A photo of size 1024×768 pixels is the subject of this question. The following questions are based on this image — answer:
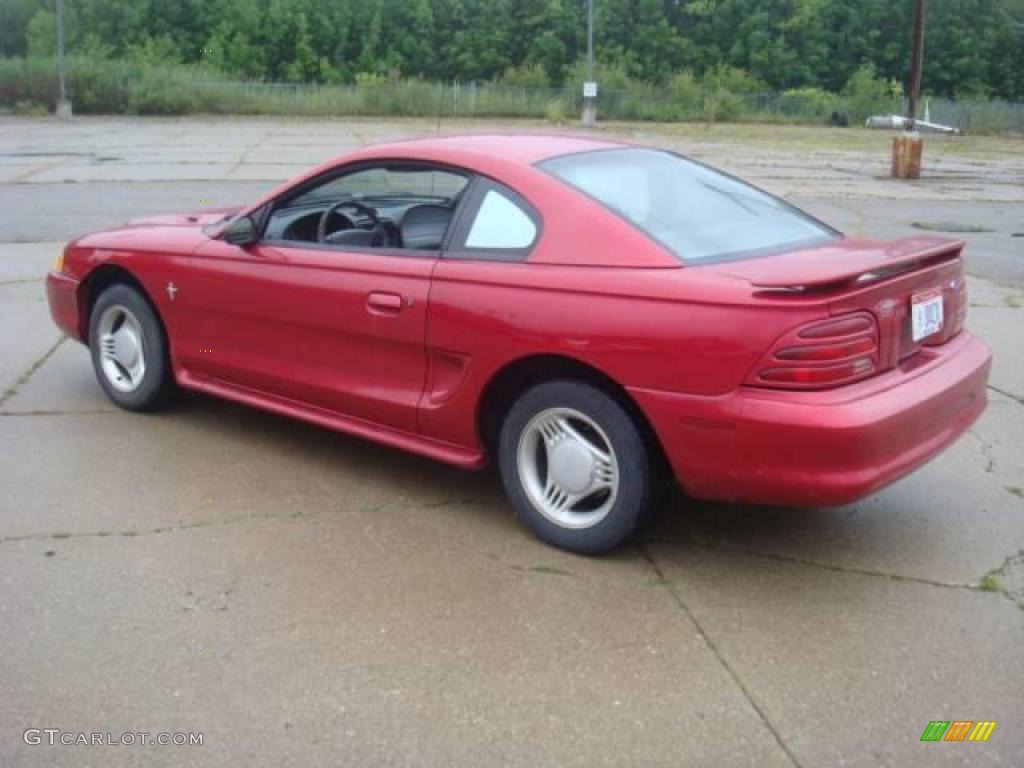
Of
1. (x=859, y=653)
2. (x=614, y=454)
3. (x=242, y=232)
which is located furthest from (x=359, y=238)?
(x=859, y=653)

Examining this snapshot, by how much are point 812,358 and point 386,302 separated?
1732 millimetres

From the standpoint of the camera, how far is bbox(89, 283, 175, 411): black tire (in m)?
Answer: 5.64

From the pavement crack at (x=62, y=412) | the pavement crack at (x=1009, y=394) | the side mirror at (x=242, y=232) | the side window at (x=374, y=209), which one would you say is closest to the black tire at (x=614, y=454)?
the side window at (x=374, y=209)

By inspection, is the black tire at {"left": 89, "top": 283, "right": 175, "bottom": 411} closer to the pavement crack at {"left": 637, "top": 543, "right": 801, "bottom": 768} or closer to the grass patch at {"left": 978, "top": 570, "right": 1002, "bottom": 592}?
the pavement crack at {"left": 637, "top": 543, "right": 801, "bottom": 768}

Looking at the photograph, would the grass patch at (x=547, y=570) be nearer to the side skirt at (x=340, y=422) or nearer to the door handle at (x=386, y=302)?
the side skirt at (x=340, y=422)

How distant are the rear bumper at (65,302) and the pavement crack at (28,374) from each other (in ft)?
1.54

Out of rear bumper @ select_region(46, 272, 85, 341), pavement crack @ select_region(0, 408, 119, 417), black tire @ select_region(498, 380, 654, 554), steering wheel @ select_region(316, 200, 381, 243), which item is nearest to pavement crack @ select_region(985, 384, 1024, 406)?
black tire @ select_region(498, 380, 654, 554)

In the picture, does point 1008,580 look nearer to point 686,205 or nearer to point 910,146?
point 686,205

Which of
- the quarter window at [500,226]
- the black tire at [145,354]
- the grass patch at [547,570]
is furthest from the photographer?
the black tire at [145,354]

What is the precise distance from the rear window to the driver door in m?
0.74

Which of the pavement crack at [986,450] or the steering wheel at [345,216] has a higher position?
the steering wheel at [345,216]

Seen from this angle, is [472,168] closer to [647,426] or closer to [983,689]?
[647,426]

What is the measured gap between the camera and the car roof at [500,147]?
180 inches

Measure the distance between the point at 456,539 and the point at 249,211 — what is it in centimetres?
190
